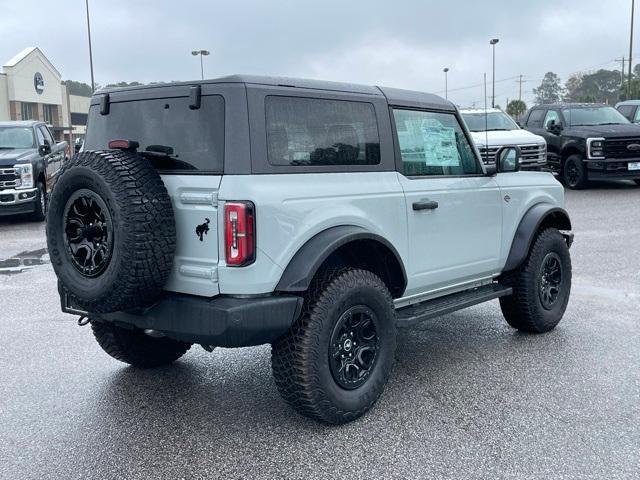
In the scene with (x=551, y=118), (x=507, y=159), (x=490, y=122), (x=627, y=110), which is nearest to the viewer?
(x=507, y=159)

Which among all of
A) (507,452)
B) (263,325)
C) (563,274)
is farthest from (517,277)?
(263,325)

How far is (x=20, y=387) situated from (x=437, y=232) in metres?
3.01

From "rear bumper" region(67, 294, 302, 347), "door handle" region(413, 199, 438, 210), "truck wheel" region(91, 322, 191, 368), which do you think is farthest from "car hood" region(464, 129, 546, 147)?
"rear bumper" region(67, 294, 302, 347)

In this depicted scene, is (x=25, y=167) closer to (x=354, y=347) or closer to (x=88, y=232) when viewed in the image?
(x=88, y=232)

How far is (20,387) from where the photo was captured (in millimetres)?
4641

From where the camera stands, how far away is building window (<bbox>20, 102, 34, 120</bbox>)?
169ft

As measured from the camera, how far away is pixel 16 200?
12984 mm

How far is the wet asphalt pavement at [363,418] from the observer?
348 centimetres

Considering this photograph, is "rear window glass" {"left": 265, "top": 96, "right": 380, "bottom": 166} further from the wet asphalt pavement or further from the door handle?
the wet asphalt pavement

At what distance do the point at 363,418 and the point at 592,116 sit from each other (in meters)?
14.9

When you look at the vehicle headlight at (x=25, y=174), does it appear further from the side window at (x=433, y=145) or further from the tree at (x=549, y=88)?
the tree at (x=549, y=88)

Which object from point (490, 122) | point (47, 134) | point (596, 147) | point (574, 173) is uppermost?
point (490, 122)

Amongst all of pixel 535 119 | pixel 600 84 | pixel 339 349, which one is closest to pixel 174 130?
pixel 339 349

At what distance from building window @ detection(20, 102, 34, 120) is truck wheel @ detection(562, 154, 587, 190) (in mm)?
45158
